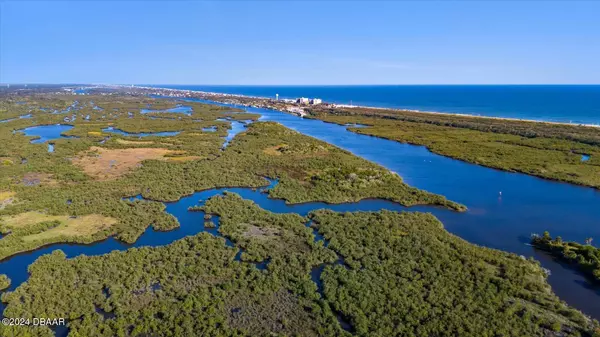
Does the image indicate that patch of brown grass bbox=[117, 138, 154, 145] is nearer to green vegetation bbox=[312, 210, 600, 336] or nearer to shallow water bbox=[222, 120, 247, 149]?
shallow water bbox=[222, 120, 247, 149]

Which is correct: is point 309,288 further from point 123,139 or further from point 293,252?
point 123,139

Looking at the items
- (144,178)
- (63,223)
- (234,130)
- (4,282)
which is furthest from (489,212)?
(234,130)

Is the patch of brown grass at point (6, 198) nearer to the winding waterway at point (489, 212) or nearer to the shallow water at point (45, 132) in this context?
the winding waterway at point (489, 212)

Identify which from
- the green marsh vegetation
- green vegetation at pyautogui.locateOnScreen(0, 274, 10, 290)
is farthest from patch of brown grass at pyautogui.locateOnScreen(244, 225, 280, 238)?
green vegetation at pyautogui.locateOnScreen(0, 274, 10, 290)

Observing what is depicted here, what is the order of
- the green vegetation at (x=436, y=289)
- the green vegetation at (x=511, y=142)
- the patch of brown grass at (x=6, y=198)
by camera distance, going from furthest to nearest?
the green vegetation at (x=511, y=142), the patch of brown grass at (x=6, y=198), the green vegetation at (x=436, y=289)

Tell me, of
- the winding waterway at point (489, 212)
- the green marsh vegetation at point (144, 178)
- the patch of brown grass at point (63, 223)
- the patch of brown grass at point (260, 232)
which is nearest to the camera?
the winding waterway at point (489, 212)

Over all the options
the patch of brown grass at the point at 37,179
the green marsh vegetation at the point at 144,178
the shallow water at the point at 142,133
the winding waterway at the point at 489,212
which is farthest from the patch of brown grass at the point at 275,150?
Result: the patch of brown grass at the point at 37,179

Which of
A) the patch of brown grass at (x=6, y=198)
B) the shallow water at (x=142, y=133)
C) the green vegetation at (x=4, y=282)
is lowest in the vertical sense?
the green vegetation at (x=4, y=282)

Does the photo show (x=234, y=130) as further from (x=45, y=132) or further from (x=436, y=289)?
(x=436, y=289)
